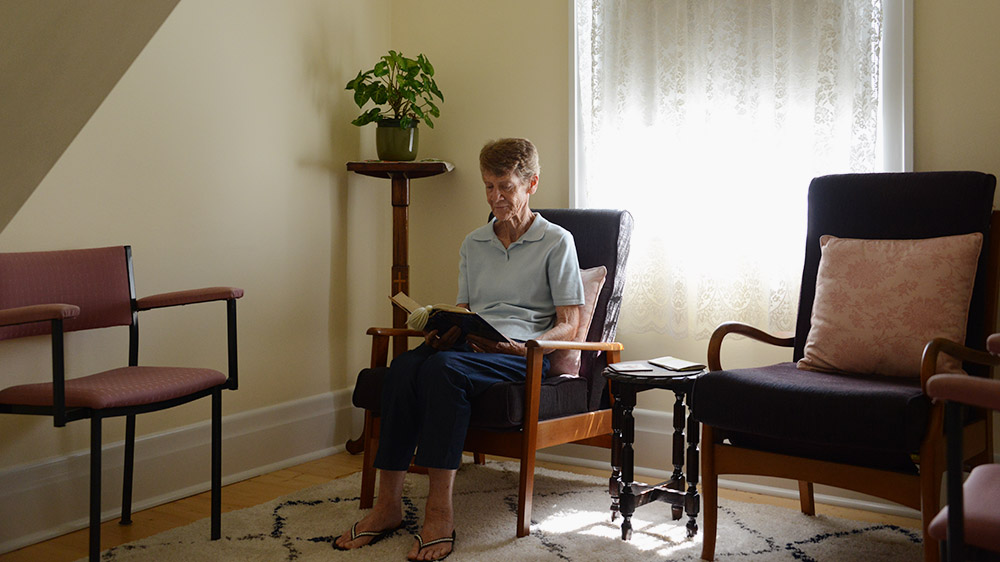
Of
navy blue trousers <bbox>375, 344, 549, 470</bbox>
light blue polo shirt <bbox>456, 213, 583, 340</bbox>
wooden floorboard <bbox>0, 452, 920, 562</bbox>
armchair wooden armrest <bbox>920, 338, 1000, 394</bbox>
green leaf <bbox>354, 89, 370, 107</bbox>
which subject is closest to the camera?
armchair wooden armrest <bbox>920, 338, 1000, 394</bbox>

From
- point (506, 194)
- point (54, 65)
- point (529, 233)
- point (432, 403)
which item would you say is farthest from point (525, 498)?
point (54, 65)

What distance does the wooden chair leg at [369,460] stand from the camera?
108 inches

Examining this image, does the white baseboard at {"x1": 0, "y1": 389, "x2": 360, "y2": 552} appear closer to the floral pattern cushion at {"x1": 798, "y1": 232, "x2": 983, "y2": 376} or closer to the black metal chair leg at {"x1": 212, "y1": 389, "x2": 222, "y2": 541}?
the black metal chair leg at {"x1": 212, "y1": 389, "x2": 222, "y2": 541}

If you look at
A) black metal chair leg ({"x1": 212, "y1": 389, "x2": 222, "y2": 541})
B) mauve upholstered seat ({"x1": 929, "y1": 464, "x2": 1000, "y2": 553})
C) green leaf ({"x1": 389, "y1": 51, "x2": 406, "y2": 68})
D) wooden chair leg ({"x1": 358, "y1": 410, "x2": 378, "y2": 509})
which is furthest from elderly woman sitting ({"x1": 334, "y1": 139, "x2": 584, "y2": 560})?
mauve upholstered seat ({"x1": 929, "y1": 464, "x2": 1000, "y2": 553})

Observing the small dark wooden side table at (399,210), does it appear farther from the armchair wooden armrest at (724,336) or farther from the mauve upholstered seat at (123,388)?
the armchair wooden armrest at (724,336)

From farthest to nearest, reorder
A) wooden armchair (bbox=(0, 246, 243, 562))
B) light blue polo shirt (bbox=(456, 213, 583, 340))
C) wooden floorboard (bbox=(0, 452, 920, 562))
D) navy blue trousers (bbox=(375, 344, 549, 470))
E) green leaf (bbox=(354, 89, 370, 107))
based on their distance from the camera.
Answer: green leaf (bbox=(354, 89, 370, 107)) → light blue polo shirt (bbox=(456, 213, 583, 340)) → wooden floorboard (bbox=(0, 452, 920, 562)) → navy blue trousers (bbox=(375, 344, 549, 470)) → wooden armchair (bbox=(0, 246, 243, 562))

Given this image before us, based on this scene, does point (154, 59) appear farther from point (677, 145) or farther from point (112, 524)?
point (677, 145)

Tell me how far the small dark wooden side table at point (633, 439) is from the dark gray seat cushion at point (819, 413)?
18 centimetres

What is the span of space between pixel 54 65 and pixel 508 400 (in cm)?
143

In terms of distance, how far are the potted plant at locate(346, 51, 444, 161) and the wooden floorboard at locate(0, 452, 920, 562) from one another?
1.28m

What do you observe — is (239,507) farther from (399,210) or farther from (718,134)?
(718,134)

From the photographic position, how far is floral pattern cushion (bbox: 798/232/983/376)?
89.4 inches

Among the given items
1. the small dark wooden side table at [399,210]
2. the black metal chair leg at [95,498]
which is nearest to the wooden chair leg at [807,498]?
the small dark wooden side table at [399,210]

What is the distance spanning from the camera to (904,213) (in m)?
2.52
